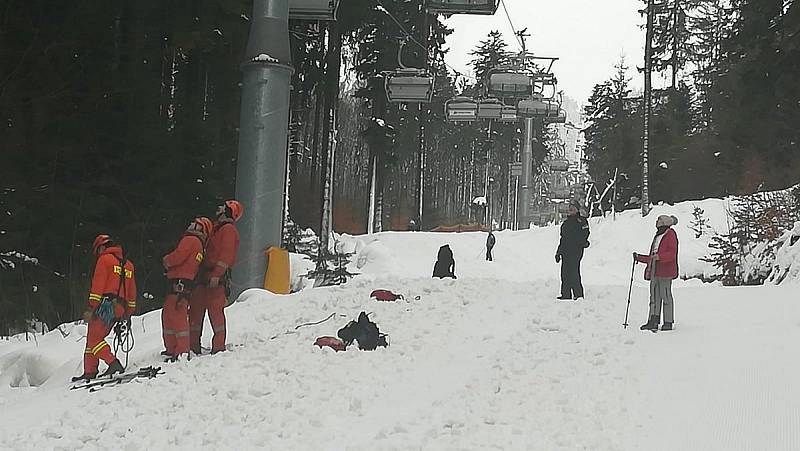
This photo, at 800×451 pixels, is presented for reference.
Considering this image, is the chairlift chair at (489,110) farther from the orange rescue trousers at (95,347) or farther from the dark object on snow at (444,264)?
the orange rescue trousers at (95,347)

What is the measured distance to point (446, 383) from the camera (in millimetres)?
8664

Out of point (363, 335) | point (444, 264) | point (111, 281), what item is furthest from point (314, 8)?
point (111, 281)

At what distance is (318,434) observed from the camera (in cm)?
702

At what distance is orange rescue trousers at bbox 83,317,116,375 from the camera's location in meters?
9.28

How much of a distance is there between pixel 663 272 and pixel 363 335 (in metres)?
4.11

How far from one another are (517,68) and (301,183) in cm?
1466

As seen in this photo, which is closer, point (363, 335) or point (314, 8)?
point (363, 335)

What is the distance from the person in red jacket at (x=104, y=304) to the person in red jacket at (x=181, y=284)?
515mm

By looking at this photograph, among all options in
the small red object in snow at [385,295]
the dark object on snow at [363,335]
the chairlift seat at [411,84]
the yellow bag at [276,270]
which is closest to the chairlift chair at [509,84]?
the chairlift seat at [411,84]

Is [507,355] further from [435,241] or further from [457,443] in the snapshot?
[435,241]

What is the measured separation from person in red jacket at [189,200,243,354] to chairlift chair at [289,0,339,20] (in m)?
7.55

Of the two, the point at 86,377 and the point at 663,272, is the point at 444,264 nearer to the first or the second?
the point at 663,272

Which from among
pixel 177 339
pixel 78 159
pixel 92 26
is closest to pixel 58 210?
pixel 78 159

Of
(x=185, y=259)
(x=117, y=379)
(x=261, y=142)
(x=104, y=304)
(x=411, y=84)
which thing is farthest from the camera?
(x=411, y=84)
